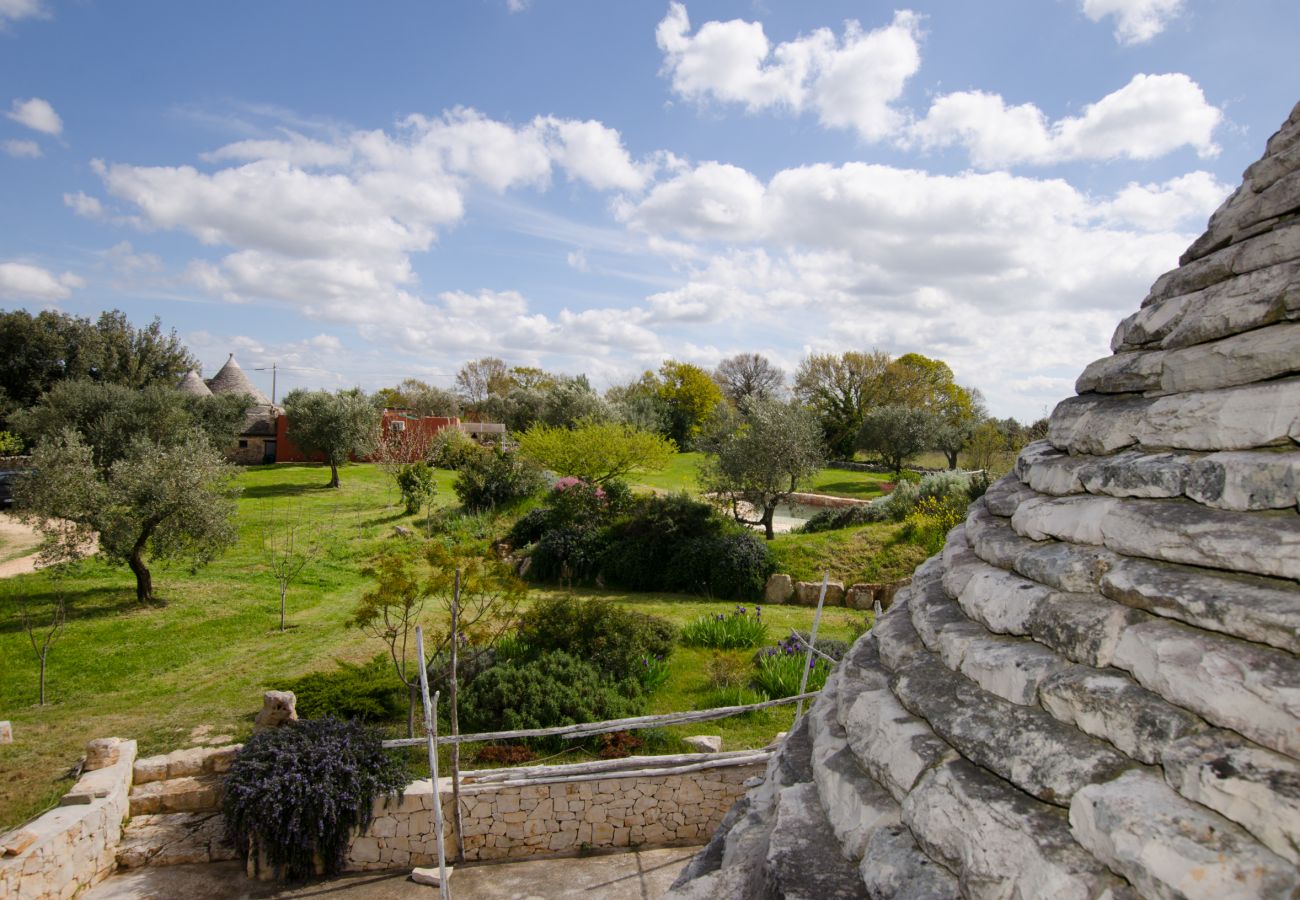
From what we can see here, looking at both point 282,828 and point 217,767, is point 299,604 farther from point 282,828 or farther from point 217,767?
point 282,828

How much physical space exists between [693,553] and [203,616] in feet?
31.9

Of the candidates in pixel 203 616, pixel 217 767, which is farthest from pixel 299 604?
pixel 217 767

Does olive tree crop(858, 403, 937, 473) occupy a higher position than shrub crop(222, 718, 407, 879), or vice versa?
olive tree crop(858, 403, 937, 473)

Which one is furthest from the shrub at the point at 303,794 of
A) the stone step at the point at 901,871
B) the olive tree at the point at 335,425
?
the olive tree at the point at 335,425

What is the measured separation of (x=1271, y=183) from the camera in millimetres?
2725

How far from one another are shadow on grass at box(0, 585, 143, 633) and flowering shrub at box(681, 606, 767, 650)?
10.2 m

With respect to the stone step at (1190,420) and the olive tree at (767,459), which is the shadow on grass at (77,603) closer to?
the olive tree at (767,459)

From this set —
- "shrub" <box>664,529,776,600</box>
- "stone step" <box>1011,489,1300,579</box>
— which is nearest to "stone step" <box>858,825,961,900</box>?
"stone step" <box>1011,489,1300,579</box>

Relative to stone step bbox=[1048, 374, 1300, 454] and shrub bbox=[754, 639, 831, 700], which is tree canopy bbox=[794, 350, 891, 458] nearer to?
shrub bbox=[754, 639, 831, 700]

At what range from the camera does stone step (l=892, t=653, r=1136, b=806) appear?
6.22 feet

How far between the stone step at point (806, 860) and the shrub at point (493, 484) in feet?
70.8

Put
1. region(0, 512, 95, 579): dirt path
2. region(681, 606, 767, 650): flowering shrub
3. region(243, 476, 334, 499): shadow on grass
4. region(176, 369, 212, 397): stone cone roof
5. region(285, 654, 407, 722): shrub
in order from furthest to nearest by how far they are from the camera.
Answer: region(176, 369, 212, 397): stone cone roof, region(243, 476, 334, 499): shadow on grass, region(0, 512, 95, 579): dirt path, region(681, 606, 767, 650): flowering shrub, region(285, 654, 407, 722): shrub

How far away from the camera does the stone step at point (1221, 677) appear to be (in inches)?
62.0

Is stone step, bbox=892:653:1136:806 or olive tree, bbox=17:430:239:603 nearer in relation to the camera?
stone step, bbox=892:653:1136:806
